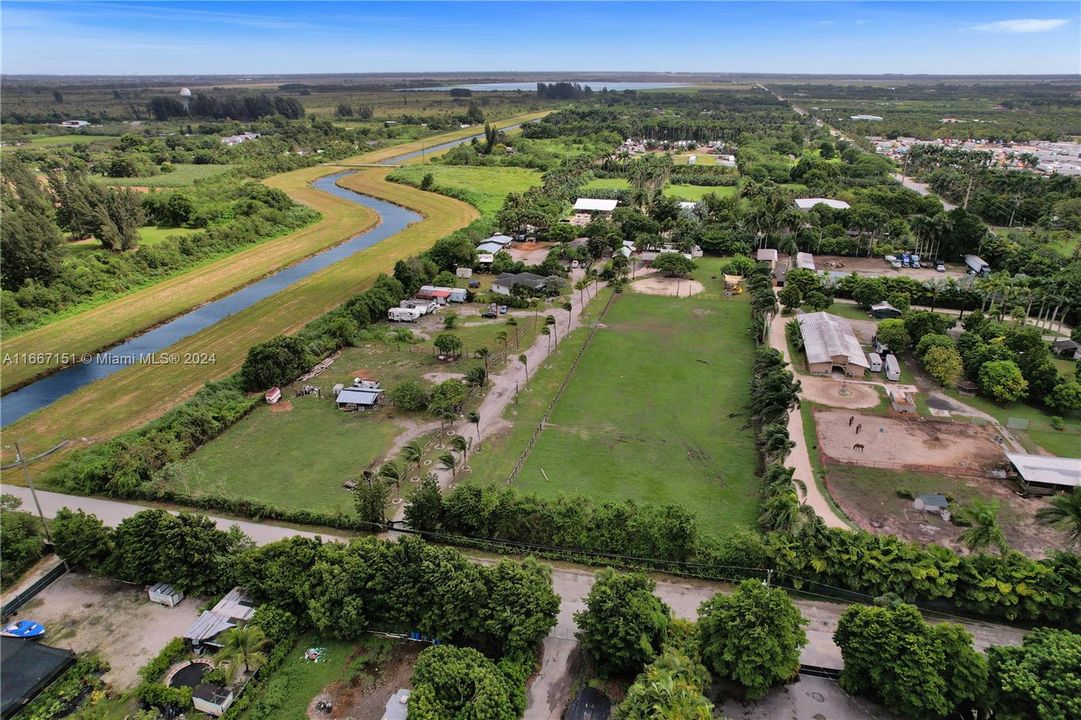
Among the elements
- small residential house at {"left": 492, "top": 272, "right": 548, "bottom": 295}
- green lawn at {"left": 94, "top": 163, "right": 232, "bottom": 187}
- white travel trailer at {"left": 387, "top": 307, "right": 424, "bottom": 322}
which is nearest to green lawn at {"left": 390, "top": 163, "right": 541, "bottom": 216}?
small residential house at {"left": 492, "top": 272, "right": 548, "bottom": 295}

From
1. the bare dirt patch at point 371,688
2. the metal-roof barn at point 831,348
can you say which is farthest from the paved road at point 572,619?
the metal-roof barn at point 831,348

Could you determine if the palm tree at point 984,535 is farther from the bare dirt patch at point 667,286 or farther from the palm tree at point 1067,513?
the bare dirt patch at point 667,286

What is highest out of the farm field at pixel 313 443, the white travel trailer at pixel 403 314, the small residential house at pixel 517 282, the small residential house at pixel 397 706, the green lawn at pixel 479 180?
the green lawn at pixel 479 180

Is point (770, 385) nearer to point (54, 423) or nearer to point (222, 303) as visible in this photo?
point (54, 423)

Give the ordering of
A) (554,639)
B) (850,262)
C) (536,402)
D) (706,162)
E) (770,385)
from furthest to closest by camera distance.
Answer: (706,162)
(850,262)
(536,402)
(770,385)
(554,639)

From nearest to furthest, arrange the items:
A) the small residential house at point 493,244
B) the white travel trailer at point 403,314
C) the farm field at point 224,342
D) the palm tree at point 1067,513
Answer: the palm tree at point 1067,513, the farm field at point 224,342, the white travel trailer at point 403,314, the small residential house at point 493,244

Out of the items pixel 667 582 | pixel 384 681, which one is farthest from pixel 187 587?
pixel 667 582

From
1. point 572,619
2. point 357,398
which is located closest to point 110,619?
point 357,398
